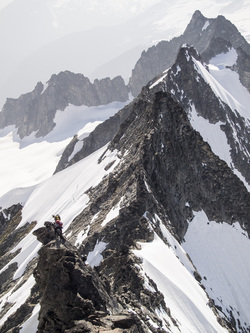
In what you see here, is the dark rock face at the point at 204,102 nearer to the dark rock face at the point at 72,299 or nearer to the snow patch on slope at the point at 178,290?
the snow patch on slope at the point at 178,290

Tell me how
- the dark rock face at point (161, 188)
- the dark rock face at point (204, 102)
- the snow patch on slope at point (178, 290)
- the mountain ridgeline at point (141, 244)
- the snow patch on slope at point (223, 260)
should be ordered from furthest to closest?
1. the dark rock face at point (204, 102)
2. the snow patch on slope at point (223, 260)
3. the dark rock face at point (161, 188)
4. the snow patch on slope at point (178, 290)
5. the mountain ridgeline at point (141, 244)

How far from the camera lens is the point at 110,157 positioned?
73.1m

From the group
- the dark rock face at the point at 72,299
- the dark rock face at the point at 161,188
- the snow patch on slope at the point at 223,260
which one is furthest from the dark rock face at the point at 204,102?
the dark rock face at the point at 72,299

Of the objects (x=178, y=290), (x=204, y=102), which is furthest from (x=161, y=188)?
(x=204, y=102)

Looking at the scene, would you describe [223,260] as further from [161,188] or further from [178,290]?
[178,290]

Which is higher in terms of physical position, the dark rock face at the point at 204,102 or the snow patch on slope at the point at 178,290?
the dark rock face at the point at 204,102

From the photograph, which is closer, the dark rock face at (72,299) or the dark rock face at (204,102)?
the dark rock face at (72,299)

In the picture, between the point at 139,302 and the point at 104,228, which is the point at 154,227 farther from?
the point at 139,302

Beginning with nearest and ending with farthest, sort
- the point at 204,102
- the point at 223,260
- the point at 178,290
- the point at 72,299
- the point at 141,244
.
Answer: the point at 72,299 < the point at 178,290 < the point at 141,244 < the point at 223,260 < the point at 204,102

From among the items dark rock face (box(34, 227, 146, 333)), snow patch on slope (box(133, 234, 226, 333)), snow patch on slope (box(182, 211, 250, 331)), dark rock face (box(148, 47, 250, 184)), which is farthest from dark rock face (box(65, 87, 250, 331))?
dark rock face (box(148, 47, 250, 184))

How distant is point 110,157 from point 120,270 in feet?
136

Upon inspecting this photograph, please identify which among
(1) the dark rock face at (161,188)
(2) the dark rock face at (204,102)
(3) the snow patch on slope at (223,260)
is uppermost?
(2) the dark rock face at (204,102)

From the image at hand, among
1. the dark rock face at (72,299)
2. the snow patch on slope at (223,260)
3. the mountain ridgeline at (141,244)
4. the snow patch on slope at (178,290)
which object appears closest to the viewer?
the dark rock face at (72,299)

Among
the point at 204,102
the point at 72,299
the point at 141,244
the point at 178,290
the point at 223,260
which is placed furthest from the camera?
the point at 204,102
